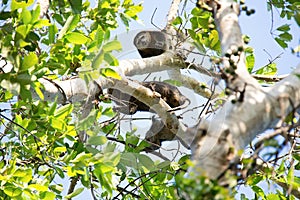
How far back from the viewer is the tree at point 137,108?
37.9 inches

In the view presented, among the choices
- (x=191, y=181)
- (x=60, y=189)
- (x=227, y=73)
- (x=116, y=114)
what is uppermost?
(x=227, y=73)

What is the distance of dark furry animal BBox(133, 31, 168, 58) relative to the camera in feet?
8.64

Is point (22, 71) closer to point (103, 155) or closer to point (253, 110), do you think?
point (103, 155)

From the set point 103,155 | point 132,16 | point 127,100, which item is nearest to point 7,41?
point 103,155

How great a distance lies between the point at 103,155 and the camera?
1.81 meters

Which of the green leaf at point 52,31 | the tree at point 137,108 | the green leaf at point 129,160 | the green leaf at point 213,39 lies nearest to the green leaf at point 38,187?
the tree at point 137,108

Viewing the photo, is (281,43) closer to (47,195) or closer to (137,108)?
(137,108)

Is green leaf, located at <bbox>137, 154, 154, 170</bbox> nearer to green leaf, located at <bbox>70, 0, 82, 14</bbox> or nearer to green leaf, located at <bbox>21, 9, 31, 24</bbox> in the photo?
green leaf, located at <bbox>70, 0, 82, 14</bbox>

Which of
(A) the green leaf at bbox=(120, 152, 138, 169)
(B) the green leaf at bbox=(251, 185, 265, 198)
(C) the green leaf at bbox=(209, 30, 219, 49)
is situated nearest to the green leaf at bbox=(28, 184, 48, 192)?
(A) the green leaf at bbox=(120, 152, 138, 169)

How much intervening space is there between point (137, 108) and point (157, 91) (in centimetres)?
13

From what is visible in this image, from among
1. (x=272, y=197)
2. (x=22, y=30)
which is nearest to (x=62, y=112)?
(x=22, y=30)

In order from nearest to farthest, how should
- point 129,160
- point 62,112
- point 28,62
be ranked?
point 28,62 → point 62,112 → point 129,160

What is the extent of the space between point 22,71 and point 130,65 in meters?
0.86

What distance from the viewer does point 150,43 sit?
2.65 m
